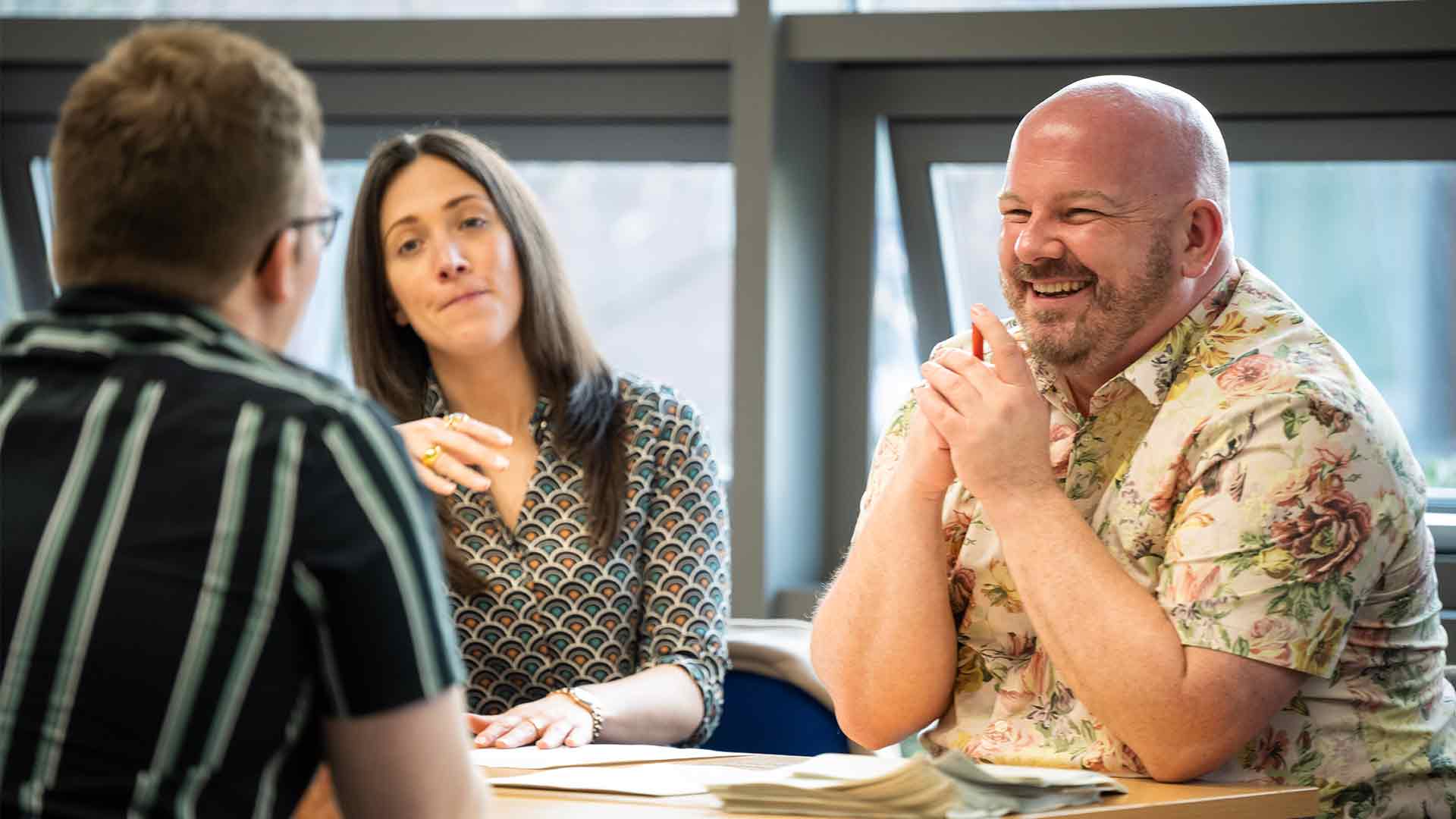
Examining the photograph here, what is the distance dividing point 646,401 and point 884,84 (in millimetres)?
1238

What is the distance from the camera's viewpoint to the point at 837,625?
192 cm

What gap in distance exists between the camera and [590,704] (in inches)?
82.3

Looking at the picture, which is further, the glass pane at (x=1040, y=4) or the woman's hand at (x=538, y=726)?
the glass pane at (x=1040, y=4)

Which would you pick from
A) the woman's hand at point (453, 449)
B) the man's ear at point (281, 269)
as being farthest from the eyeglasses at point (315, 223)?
the woman's hand at point (453, 449)

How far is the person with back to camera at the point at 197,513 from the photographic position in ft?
3.30

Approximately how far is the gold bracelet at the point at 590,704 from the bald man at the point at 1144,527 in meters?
0.31

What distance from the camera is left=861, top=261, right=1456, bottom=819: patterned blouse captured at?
1646 millimetres

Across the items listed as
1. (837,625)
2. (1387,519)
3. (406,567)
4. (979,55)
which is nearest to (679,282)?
(979,55)

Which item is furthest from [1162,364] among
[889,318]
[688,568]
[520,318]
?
[889,318]

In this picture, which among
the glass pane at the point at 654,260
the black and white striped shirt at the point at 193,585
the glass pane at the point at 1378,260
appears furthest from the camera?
the glass pane at the point at 654,260

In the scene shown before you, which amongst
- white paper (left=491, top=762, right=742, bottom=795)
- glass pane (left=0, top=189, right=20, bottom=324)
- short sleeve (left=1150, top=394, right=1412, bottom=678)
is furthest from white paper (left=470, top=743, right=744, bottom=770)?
glass pane (left=0, top=189, right=20, bottom=324)

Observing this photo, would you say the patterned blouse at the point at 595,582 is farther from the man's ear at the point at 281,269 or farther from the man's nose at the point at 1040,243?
the man's ear at the point at 281,269

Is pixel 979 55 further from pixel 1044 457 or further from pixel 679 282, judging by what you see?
pixel 1044 457

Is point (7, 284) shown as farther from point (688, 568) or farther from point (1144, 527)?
point (1144, 527)
